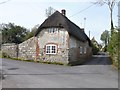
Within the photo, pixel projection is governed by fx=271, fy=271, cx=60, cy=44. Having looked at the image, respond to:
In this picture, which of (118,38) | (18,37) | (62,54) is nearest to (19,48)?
(62,54)

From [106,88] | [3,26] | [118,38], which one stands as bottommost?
[106,88]

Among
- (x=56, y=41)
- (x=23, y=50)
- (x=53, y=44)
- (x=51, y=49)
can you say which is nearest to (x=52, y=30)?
(x=56, y=41)

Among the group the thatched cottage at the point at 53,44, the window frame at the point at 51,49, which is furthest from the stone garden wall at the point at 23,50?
the window frame at the point at 51,49

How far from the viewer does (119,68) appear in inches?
987

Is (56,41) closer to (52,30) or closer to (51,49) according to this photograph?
(51,49)

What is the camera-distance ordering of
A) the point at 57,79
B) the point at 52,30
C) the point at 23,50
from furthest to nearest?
the point at 23,50 → the point at 52,30 → the point at 57,79

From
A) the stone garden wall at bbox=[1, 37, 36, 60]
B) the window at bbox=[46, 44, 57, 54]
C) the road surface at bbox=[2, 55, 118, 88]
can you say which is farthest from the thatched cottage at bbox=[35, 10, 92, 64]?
the road surface at bbox=[2, 55, 118, 88]

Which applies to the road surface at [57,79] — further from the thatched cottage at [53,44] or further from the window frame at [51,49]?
the window frame at [51,49]

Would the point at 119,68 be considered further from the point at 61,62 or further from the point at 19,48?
the point at 19,48

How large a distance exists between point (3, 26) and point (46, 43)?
5014 cm

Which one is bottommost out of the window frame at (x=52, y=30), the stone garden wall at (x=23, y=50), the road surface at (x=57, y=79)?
the road surface at (x=57, y=79)

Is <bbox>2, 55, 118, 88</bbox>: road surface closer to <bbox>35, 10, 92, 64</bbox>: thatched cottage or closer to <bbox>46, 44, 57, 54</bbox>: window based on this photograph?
<bbox>35, 10, 92, 64</bbox>: thatched cottage

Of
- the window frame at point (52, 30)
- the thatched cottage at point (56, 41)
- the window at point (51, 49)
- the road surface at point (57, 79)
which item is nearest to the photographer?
the road surface at point (57, 79)

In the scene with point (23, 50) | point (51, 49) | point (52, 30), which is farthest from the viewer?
point (23, 50)
